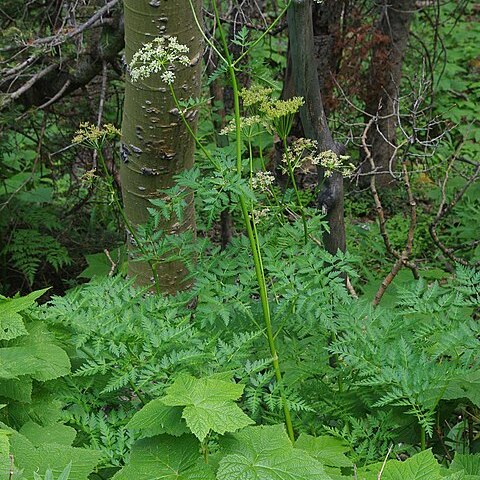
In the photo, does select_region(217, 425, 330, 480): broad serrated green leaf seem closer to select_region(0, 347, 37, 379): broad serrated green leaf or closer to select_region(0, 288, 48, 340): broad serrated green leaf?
select_region(0, 347, 37, 379): broad serrated green leaf

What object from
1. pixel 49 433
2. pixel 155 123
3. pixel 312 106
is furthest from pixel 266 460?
pixel 155 123

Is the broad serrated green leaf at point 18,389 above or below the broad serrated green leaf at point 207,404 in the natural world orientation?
below

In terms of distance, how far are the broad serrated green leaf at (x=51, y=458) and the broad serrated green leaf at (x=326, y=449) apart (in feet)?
1.90

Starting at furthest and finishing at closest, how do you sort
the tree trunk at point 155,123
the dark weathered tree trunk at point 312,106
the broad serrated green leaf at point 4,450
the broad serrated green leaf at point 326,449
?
1. the tree trunk at point 155,123
2. the dark weathered tree trunk at point 312,106
3. the broad serrated green leaf at point 326,449
4. the broad serrated green leaf at point 4,450

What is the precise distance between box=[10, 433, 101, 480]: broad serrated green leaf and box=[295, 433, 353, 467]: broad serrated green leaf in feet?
1.90

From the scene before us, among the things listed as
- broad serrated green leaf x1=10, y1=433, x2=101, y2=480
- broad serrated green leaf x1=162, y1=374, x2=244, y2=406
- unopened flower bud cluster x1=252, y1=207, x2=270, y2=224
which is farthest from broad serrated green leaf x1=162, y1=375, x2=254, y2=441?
unopened flower bud cluster x1=252, y1=207, x2=270, y2=224

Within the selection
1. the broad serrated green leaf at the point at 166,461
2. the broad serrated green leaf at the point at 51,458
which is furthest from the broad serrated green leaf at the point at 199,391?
the broad serrated green leaf at the point at 51,458

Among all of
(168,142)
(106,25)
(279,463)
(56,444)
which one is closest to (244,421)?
(279,463)

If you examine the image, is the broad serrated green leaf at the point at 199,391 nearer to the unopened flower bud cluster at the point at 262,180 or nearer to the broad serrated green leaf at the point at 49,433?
the broad serrated green leaf at the point at 49,433

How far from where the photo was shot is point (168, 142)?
302 centimetres

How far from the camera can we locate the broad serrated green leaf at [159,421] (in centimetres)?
157

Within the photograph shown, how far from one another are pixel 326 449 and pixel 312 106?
1360 millimetres

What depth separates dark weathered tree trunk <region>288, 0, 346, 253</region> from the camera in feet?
8.45

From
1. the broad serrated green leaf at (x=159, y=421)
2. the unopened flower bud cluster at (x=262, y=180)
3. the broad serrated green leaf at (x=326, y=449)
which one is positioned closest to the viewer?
the broad serrated green leaf at (x=159, y=421)
